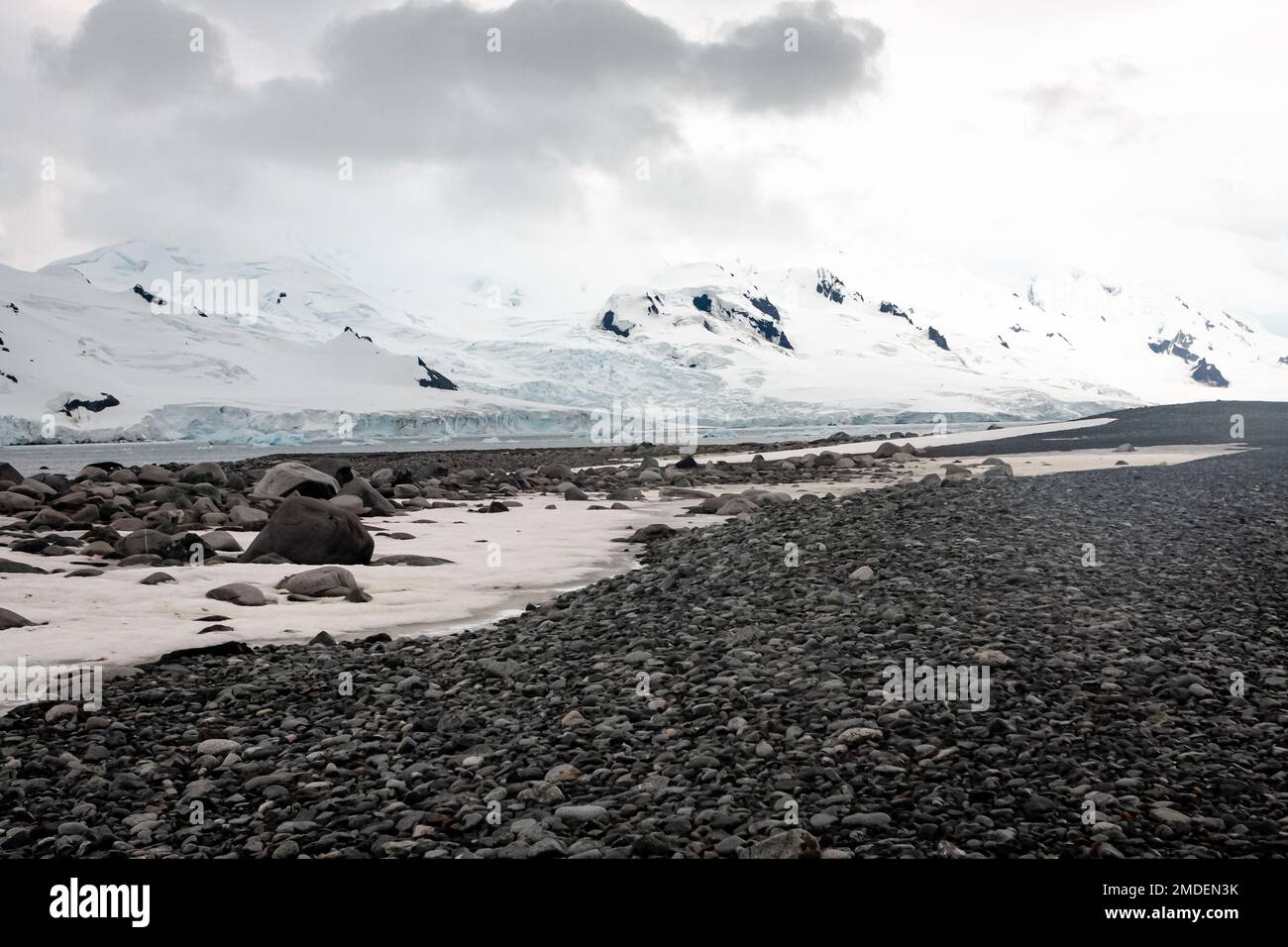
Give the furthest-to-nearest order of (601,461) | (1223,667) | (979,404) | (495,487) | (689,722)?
(979,404) < (601,461) < (495,487) < (1223,667) < (689,722)

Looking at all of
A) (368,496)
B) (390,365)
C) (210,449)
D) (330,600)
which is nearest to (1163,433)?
(368,496)

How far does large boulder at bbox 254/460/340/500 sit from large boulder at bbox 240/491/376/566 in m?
6.68

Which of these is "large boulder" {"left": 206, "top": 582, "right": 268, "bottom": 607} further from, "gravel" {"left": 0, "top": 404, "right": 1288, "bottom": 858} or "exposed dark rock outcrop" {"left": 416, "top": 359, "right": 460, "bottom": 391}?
"exposed dark rock outcrop" {"left": 416, "top": 359, "right": 460, "bottom": 391}

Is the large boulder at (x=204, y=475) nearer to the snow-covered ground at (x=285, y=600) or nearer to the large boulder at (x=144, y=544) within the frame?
the snow-covered ground at (x=285, y=600)

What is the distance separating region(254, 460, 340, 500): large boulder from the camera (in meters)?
20.5

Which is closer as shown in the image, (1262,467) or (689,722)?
(689,722)

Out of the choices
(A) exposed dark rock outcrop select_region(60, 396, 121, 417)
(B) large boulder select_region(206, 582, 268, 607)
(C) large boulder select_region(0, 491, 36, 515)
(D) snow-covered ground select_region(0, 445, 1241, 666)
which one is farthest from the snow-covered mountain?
(B) large boulder select_region(206, 582, 268, 607)

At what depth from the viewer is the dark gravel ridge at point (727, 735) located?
176 inches
